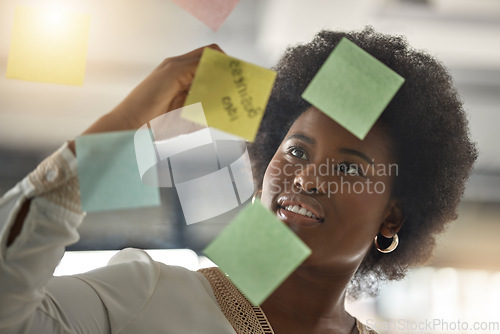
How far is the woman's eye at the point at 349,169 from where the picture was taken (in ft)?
3.09

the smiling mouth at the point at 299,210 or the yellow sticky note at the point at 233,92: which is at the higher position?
the yellow sticky note at the point at 233,92

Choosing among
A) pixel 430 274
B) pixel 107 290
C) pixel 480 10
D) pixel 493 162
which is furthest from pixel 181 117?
pixel 430 274

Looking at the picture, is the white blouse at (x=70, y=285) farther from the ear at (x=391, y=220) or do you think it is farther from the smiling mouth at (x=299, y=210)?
the ear at (x=391, y=220)

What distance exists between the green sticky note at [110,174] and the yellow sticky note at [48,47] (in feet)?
0.36

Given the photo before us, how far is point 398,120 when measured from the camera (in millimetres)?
1059

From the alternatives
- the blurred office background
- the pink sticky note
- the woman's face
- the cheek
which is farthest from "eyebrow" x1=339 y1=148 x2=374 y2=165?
the blurred office background

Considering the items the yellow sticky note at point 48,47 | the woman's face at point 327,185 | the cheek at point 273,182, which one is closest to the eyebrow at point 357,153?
the woman's face at point 327,185

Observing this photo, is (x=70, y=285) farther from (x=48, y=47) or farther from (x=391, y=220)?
(x=391, y=220)

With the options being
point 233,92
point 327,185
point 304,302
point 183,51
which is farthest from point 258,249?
point 183,51

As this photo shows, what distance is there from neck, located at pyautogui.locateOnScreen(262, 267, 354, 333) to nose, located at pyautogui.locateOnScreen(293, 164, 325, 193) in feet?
0.56

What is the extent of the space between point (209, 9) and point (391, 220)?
57cm

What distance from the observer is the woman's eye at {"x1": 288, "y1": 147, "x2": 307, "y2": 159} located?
37.2 inches

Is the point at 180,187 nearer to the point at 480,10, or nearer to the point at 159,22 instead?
the point at 159,22

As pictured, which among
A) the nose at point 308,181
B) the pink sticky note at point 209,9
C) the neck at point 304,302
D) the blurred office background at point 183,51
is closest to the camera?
the pink sticky note at point 209,9
